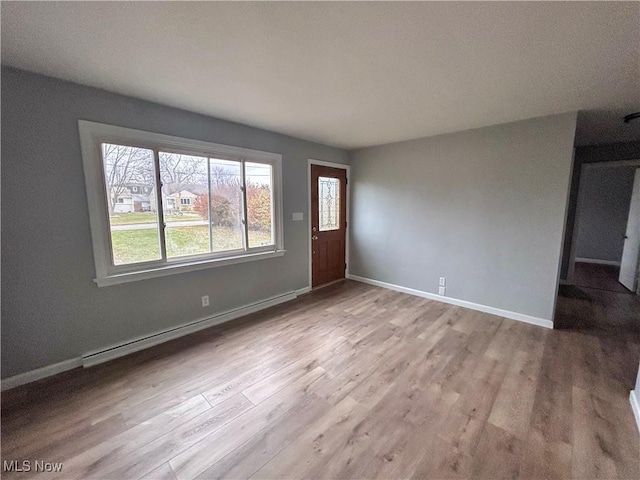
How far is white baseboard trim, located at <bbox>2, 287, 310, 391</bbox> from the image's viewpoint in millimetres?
2082

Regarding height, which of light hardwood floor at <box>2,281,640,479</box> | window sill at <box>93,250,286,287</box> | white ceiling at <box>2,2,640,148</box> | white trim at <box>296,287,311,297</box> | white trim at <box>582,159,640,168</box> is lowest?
light hardwood floor at <box>2,281,640,479</box>

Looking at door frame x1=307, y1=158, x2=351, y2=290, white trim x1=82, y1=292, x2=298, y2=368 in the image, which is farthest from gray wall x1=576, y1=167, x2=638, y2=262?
white trim x1=82, y1=292, x2=298, y2=368

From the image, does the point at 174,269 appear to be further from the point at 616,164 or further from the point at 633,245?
the point at 633,245

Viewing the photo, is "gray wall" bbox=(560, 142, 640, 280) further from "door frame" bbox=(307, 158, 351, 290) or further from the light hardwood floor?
"door frame" bbox=(307, 158, 351, 290)

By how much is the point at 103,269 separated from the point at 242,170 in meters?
1.83

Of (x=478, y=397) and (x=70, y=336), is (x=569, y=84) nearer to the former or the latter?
(x=478, y=397)

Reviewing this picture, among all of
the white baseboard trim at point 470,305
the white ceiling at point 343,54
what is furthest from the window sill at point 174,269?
the white baseboard trim at point 470,305

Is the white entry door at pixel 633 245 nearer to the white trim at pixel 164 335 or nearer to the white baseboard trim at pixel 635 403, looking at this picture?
the white baseboard trim at pixel 635 403

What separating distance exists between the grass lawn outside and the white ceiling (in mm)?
1323

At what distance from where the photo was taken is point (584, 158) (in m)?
4.38

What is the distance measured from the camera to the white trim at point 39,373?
2.00m

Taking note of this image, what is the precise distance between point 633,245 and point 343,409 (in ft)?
18.4

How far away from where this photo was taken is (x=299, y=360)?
94.4 inches

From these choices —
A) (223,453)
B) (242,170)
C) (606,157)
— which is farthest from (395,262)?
(606,157)
